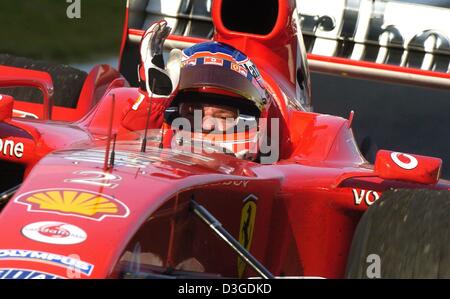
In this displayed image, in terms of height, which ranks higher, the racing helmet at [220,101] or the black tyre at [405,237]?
the racing helmet at [220,101]

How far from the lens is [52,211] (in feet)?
13.4

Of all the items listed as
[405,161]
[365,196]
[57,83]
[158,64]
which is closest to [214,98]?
[158,64]

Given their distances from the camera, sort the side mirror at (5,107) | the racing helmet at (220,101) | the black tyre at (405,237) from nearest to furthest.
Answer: the black tyre at (405,237)
the side mirror at (5,107)
the racing helmet at (220,101)

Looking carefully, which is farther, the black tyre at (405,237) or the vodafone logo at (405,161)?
the vodafone logo at (405,161)

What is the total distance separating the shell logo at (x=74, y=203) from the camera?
407 cm

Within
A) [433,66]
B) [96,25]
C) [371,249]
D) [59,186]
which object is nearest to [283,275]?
[371,249]

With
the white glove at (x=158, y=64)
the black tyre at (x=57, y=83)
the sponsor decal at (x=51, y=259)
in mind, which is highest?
the white glove at (x=158, y=64)

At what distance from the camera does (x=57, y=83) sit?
8344mm

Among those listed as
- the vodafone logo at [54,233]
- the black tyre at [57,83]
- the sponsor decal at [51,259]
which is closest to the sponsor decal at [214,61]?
the vodafone logo at [54,233]

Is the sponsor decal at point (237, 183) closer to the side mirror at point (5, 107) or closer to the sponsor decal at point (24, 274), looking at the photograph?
the sponsor decal at point (24, 274)

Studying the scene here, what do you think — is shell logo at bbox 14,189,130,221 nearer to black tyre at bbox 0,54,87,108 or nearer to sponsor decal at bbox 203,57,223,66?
sponsor decal at bbox 203,57,223,66

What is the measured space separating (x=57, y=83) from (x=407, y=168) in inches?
139
